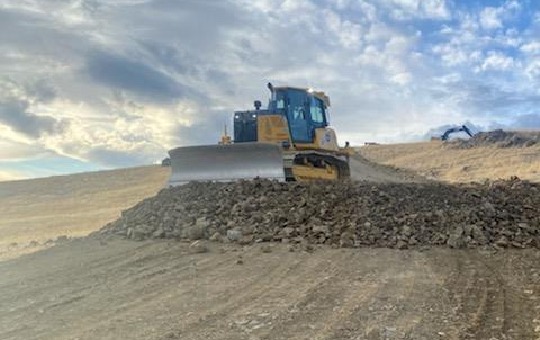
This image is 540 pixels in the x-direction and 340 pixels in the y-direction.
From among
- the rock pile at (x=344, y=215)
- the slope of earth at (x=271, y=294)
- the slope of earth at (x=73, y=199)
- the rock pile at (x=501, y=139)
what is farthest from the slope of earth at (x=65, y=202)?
the rock pile at (x=501, y=139)

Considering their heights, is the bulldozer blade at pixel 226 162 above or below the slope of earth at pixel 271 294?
above

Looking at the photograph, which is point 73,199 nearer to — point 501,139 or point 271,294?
point 271,294

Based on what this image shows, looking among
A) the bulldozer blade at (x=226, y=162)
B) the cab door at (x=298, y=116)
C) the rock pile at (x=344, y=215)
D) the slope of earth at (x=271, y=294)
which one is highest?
the cab door at (x=298, y=116)

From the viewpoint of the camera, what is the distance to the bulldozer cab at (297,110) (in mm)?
17938

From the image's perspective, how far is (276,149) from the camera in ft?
48.8

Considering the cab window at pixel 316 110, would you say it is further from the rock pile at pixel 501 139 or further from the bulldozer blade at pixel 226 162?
the rock pile at pixel 501 139

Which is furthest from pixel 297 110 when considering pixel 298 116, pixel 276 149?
pixel 276 149

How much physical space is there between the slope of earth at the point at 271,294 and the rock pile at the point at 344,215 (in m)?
0.64

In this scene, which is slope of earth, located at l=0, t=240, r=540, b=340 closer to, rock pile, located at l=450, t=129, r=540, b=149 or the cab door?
the cab door

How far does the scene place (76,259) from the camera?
32.3 feet

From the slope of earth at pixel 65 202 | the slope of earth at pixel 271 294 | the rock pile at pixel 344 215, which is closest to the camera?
the slope of earth at pixel 271 294

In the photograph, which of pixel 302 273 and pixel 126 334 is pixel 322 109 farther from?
pixel 126 334

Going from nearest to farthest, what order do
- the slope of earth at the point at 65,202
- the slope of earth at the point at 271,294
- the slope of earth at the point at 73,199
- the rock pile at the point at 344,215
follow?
the slope of earth at the point at 271,294 < the rock pile at the point at 344,215 < the slope of earth at the point at 65,202 < the slope of earth at the point at 73,199

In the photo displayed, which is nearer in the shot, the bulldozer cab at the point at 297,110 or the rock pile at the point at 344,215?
the rock pile at the point at 344,215
